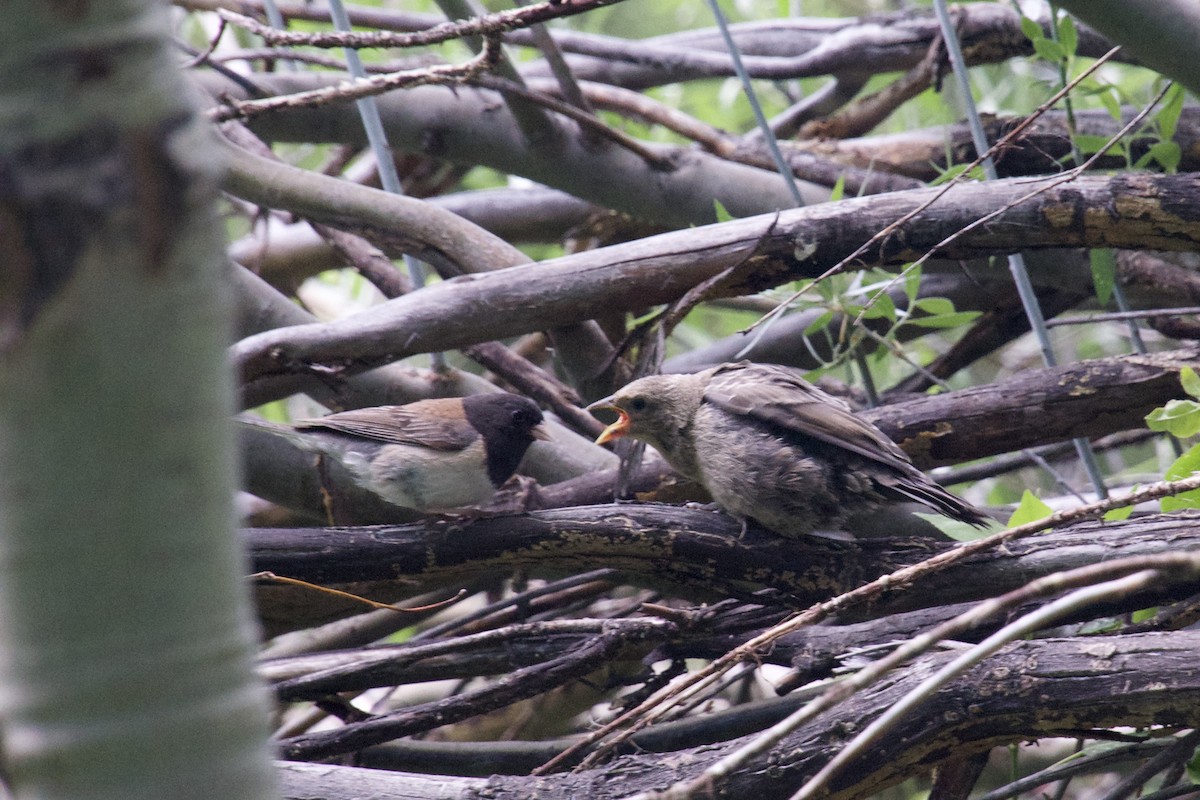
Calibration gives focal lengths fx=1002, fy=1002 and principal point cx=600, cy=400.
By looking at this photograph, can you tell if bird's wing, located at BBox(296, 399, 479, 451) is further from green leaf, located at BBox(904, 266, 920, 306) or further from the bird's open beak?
green leaf, located at BBox(904, 266, 920, 306)

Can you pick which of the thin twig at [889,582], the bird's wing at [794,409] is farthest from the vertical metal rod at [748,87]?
the thin twig at [889,582]

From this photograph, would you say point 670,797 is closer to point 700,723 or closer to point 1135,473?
point 700,723

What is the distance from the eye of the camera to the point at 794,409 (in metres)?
3.19

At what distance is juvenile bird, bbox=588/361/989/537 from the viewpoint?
9.80 feet

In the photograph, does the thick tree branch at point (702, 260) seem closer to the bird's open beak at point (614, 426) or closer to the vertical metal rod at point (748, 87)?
the bird's open beak at point (614, 426)

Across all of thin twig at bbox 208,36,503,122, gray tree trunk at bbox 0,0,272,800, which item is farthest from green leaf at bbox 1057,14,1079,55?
gray tree trunk at bbox 0,0,272,800

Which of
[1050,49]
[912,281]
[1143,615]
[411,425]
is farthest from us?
[411,425]

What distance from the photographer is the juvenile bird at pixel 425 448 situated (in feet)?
11.5

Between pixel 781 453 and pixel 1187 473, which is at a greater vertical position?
pixel 781 453

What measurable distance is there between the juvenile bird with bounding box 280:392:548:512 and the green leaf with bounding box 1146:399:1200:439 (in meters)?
2.03

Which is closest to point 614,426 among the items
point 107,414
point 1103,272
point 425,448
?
point 425,448

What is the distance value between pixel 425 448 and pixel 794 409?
131 centimetres

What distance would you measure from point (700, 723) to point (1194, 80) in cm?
206

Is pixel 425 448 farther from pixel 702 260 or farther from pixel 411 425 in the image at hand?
pixel 702 260
